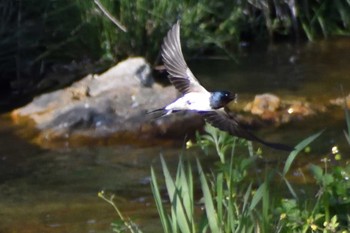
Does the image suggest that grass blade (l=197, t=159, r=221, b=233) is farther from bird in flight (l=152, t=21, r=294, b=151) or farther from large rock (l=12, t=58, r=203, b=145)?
large rock (l=12, t=58, r=203, b=145)

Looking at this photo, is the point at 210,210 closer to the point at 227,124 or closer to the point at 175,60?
the point at 227,124

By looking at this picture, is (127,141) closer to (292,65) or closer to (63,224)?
(63,224)

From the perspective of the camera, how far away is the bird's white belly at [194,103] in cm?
387

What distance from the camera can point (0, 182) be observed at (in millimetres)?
6613

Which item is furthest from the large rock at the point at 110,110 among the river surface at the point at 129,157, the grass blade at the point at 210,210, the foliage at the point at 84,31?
the grass blade at the point at 210,210

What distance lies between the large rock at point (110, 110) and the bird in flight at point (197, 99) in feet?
10.0

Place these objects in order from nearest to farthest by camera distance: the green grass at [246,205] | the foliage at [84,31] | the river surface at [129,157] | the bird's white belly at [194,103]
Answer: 1. the green grass at [246,205]
2. the bird's white belly at [194,103]
3. the river surface at [129,157]
4. the foliage at [84,31]

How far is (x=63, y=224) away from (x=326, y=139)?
216 centimetres

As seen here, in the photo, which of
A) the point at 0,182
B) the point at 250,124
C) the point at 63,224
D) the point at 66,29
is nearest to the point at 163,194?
the point at 63,224

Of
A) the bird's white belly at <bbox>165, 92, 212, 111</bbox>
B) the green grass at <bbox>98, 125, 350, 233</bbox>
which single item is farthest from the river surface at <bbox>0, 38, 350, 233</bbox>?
the green grass at <bbox>98, 125, 350, 233</bbox>

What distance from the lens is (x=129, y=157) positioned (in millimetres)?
7016

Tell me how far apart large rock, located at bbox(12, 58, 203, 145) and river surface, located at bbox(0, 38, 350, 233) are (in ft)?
0.58

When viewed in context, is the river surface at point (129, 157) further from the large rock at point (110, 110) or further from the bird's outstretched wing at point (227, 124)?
the bird's outstretched wing at point (227, 124)

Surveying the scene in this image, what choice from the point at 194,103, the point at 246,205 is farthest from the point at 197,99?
the point at 246,205
